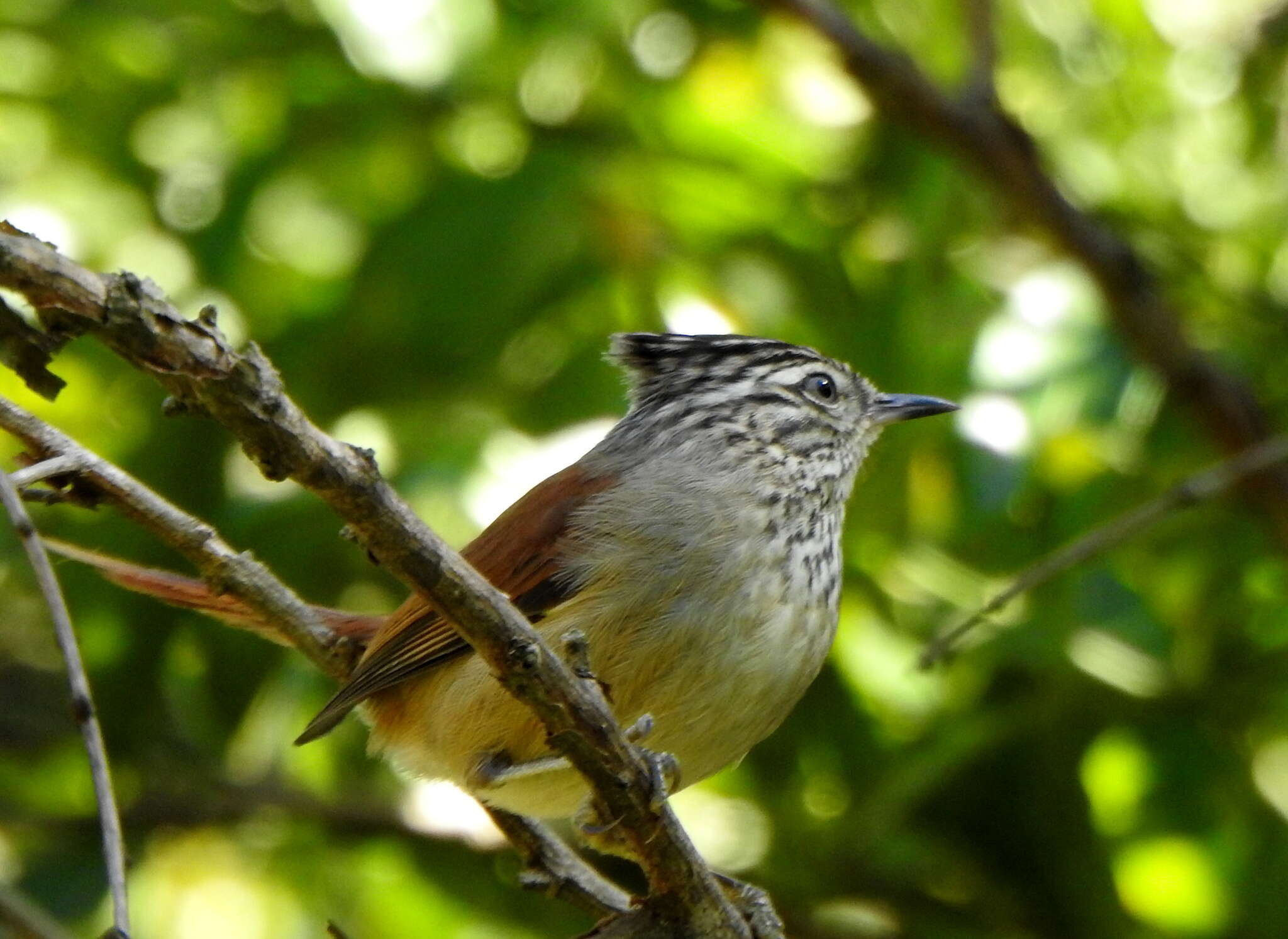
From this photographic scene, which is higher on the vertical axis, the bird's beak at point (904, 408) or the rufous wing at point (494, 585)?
the bird's beak at point (904, 408)

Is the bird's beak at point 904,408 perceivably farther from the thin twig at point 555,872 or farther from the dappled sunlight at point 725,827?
the thin twig at point 555,872

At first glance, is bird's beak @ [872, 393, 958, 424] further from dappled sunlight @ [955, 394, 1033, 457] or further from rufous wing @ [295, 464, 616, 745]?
rufous wing @ [295, 464, 616, 745]

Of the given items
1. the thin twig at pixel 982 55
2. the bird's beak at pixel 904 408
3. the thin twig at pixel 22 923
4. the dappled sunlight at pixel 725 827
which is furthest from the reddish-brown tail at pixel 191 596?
the thin twig at pixel 982 55

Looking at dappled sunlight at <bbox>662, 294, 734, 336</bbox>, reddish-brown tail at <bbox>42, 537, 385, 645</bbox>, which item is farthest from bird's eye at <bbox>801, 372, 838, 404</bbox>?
reddish-brown tail at <bbox>42, 537, 385, 645</bbox>

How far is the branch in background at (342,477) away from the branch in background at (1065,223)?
2718 millimetres

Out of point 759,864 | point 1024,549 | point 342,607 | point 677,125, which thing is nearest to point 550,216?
point 677,125

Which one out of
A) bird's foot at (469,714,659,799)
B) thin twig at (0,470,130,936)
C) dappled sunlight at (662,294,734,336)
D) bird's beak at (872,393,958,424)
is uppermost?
dappled sunlight at (662,294,734,336)

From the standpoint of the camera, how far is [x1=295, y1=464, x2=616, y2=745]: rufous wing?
3676 millimetres

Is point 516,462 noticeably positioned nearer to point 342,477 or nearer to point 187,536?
point 187,536

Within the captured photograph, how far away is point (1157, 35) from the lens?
5.27 m

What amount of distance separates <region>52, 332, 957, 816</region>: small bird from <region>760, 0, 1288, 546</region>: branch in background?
3.93ft

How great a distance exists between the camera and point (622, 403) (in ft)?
16.0

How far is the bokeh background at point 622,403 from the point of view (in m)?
4.52

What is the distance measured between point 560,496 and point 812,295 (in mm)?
1416
